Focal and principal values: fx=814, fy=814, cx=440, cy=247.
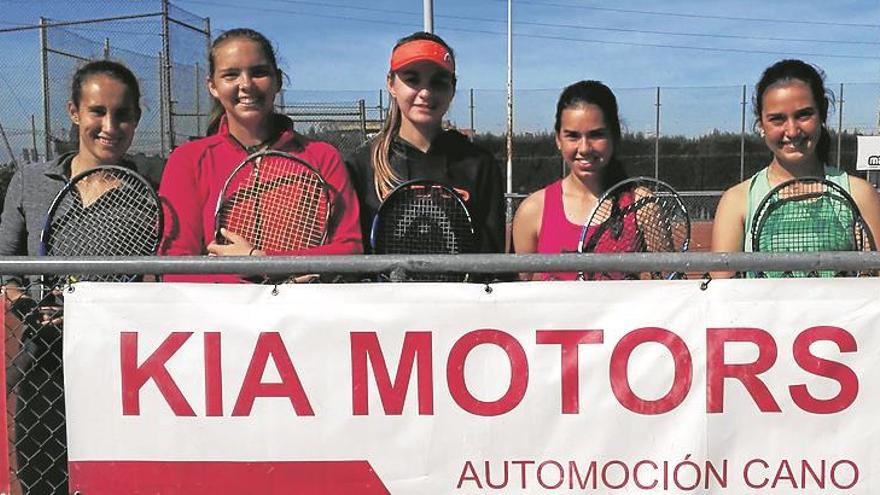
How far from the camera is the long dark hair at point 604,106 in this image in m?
3.13

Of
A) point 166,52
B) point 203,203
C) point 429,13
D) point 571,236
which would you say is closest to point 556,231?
point 571,236

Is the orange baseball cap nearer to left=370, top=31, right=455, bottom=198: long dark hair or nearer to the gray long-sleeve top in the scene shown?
left=370, top=31, right=455, bottom=198: long dark hair

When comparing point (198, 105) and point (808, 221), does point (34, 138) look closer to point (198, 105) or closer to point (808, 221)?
point (198, 105)

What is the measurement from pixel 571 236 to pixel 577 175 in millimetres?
271

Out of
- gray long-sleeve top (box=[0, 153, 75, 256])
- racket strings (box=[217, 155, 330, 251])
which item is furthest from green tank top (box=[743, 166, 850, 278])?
gray long-sleeve top (box=[0, 153, 75, 256])

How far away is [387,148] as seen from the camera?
311 cm

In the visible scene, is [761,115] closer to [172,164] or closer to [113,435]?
[172,164]

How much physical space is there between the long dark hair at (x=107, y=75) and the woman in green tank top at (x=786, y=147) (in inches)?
90.2

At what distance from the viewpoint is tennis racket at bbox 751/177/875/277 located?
2695 mm

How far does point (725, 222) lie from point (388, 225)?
1195mm

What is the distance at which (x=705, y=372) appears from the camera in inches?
93.1

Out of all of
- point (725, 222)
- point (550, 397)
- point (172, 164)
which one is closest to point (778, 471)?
point (550, 397)

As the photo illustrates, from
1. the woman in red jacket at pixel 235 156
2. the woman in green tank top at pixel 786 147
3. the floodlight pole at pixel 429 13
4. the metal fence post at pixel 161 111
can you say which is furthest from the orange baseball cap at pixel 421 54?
the floodlight pole at pixel 429 13

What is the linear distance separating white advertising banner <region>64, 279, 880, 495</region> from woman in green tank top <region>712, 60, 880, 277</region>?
57 cm
